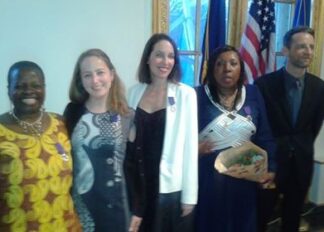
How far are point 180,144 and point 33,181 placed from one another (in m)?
0.75

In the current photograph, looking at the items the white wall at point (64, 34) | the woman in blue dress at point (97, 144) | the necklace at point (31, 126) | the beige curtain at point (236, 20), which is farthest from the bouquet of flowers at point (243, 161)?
the beige curtain at point (236, 20)

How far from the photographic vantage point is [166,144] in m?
1.79

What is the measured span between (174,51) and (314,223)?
2.29 meters

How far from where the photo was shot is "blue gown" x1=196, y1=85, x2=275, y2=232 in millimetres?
2029

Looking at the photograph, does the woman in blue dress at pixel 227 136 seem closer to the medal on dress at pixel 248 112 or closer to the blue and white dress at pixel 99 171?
the medal on dress at pixel 248 112

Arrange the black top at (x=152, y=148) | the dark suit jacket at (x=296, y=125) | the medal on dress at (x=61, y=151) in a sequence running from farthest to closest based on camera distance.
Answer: the dark suit jacket at (x=296, y=125) < the black top at (x=152, y=148) < the medal on dress at (x=61, y=151)

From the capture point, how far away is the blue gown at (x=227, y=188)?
6.66 ft

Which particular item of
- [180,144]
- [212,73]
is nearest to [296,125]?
[212,73]

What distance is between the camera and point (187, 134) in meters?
1.83

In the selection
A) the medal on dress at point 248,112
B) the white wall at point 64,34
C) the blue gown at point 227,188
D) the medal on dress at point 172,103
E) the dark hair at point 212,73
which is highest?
the white wall at point 64,34

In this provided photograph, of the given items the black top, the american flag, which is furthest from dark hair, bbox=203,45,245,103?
the american flag

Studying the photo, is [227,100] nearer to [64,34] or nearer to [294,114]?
[294,114]

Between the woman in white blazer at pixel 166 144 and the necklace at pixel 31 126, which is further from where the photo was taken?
the woman in white blazer at pixel 166 144

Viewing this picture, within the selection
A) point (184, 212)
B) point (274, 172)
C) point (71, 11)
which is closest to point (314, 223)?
point (274, 172)
